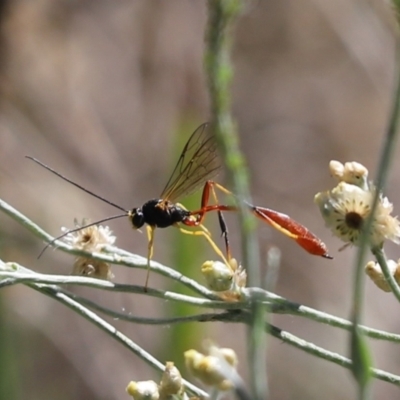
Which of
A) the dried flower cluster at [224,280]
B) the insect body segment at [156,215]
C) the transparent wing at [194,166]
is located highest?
the transparent wing at [194,166]

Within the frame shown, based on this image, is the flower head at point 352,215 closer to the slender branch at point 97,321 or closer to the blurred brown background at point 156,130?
the slender branch at point 97,321

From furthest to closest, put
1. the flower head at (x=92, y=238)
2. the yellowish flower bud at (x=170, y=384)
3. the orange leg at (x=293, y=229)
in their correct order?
the flower head at (x=92, y=238) < the orange leg at (x=293, y=229) < the yellowish flower bud at (x=170, y=384)

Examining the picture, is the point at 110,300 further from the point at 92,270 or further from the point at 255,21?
the point at 92,270

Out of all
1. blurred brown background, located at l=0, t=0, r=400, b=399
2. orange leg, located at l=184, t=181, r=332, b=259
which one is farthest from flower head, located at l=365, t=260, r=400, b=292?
blurred brown background, located at l=0, t=0, r=400, b=399

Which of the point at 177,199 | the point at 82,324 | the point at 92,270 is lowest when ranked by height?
the point at 92,270

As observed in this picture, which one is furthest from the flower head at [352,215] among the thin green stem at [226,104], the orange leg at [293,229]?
the thin green stem at [226,104]

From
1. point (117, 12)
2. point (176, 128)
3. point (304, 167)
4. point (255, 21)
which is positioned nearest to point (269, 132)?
point (304, 167)

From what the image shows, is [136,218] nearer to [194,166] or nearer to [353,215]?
[194,166]
